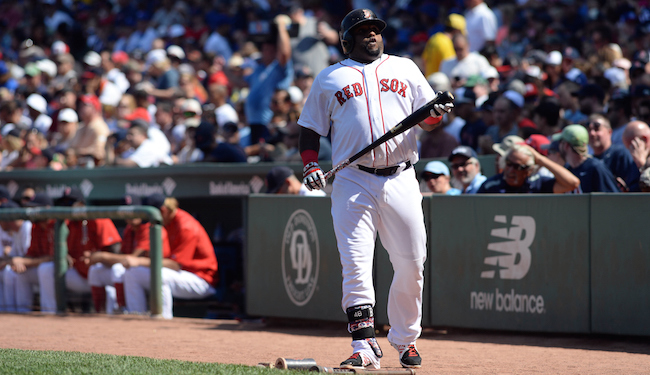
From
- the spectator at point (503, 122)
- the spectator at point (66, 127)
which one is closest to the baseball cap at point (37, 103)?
the spectator at point (66, 127)

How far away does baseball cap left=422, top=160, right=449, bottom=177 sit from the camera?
319 inches

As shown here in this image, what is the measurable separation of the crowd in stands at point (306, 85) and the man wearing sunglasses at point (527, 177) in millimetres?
30

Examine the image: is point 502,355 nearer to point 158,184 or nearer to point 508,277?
point 508,277

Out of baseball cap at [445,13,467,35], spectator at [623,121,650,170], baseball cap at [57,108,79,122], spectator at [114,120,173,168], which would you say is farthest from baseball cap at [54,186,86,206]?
baseball cap at [445,13,467,35]

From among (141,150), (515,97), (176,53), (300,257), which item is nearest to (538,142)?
(515,97)

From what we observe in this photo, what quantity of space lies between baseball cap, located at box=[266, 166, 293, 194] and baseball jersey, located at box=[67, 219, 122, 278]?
2043mm

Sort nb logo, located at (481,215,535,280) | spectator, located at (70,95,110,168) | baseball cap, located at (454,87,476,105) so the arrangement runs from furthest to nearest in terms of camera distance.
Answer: spectator, located at (70,95,110,168)
baseball cap, located at (454,87,476,105)
nb logo, located at (481,215,535,280)

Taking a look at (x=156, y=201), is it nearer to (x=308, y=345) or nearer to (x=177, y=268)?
(x=177, y=268)

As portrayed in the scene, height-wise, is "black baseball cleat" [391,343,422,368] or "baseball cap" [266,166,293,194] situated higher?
"baseball cap" [266,166,293,194]

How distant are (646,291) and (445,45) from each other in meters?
7.53

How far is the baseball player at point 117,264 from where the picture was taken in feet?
30.6

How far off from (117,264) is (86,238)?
0.62 meters

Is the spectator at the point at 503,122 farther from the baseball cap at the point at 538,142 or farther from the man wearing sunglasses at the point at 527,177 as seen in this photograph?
the man wearing sunglasses at the point at 527,177

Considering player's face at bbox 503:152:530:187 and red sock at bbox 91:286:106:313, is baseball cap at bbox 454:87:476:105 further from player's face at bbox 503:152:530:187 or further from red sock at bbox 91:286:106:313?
red sock at bbox 91:286:106:313
